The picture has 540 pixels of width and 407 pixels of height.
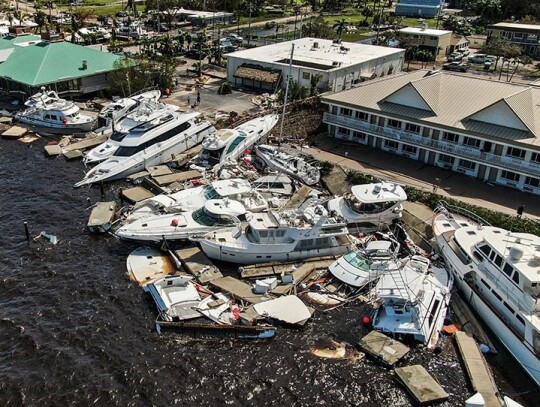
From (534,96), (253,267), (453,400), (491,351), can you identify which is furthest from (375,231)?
(534,96)

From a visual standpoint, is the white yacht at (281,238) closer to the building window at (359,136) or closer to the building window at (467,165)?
the building window at (467,165)

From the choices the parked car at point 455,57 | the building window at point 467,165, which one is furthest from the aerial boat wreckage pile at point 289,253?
the parked car at point 455,57

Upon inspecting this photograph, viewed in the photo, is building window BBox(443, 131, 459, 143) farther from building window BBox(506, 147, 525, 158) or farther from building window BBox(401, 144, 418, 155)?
building window BBox(506, 147, 525, 158)

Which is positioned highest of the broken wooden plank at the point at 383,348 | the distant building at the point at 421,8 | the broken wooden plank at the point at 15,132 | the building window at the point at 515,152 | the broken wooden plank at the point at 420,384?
the distant building at the point at 421,8

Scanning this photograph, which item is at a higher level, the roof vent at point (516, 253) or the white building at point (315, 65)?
the white building at point (315, 65)

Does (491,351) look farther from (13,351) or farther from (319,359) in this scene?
(13,351)

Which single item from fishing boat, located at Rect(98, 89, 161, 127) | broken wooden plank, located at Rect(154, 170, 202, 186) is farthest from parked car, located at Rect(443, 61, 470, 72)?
broken wooden plank, located at Rect(154, 170, 202, 186)

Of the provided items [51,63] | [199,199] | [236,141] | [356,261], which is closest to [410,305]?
[356,261]
